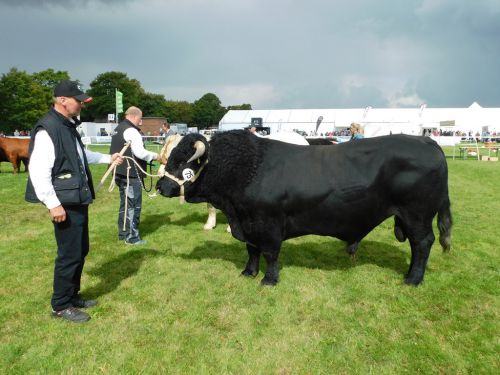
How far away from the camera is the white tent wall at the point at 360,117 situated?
47.4 meters

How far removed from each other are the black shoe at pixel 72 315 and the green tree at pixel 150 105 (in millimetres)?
93576

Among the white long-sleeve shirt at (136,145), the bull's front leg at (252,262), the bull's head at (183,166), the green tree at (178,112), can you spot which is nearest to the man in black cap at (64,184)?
the bull's head at (183,166)

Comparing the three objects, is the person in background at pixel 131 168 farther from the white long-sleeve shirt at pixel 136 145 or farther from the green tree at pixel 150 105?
the green tree at pixel 150 105

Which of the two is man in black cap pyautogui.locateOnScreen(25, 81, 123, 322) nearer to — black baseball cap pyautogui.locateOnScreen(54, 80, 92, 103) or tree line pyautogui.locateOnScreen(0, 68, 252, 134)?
black baseball cap pyautogui.locateOnScreen(54, 80, 92, 103)

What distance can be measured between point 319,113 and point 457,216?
5863cm

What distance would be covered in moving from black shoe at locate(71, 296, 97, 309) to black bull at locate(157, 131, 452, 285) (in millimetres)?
1573

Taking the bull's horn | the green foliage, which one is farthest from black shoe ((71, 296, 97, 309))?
the green foliage

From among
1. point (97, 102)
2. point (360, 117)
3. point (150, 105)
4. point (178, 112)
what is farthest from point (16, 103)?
point (360, 117)

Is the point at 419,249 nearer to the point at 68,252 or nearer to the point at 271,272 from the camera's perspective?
the point at 271,272

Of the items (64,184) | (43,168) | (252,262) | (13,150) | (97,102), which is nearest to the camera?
(43,168)

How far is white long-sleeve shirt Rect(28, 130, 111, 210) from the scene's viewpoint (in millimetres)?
3373

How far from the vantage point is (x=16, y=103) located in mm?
59281

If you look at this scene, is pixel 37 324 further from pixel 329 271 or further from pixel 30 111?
pixel 30 111

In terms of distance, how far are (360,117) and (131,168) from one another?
2274 inches
